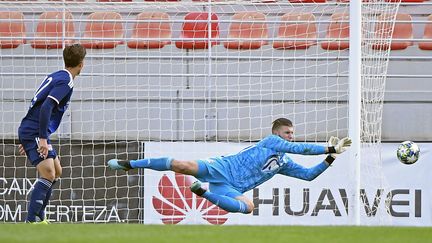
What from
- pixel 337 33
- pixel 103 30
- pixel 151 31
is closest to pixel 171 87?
pixel 151 31

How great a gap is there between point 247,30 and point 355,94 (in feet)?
12.1

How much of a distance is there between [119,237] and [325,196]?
5.93 m

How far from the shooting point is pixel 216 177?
9.81 metres

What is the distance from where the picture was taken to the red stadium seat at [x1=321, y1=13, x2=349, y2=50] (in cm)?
1348

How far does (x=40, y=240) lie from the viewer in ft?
20.7

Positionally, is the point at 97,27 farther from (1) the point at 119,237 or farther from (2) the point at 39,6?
(1) the point at 119,237

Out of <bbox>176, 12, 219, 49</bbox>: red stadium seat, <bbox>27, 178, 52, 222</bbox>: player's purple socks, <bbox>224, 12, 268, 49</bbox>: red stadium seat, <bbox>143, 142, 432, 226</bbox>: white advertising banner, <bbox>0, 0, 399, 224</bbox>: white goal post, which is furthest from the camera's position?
<bbox>224, 12, 268, 49</bbox>: red stadium seat

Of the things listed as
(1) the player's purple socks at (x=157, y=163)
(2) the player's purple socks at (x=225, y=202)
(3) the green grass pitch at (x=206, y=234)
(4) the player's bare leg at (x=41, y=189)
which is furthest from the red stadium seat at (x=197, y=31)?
(3) the green grass pitch at (x=206, y=234)

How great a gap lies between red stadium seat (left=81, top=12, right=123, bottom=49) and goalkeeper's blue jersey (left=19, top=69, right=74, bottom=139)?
14.9 ft

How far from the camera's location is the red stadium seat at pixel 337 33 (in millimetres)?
13477

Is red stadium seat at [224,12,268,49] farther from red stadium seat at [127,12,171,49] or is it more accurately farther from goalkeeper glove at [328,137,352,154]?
goalkeeper glove at [328,137,352,154]

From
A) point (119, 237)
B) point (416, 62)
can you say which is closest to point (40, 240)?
point (119, 237)

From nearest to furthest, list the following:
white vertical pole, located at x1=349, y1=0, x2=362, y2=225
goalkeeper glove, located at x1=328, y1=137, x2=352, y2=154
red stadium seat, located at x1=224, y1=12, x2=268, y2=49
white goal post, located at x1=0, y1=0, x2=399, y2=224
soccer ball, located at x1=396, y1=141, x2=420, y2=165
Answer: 1. goalkeeper glove, located at x1=328, y1=137, x2=352, y2=154
2. soccer ball, located at x1=396, y1=141, x2=420, y2=165
3. white vertical pole, located at x1=349, y1=0, x2=362, y2=225
4. white goal post, located at x1=0, y1=0, x2=399, y2=224
5. red stadium seat, located at x1=224, y1=12, x2=268, y2=49

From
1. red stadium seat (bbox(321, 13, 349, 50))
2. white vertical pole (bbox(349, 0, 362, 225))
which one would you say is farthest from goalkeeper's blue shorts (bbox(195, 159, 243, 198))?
red stadium seat (bbox(321, 13, 349, 50))
